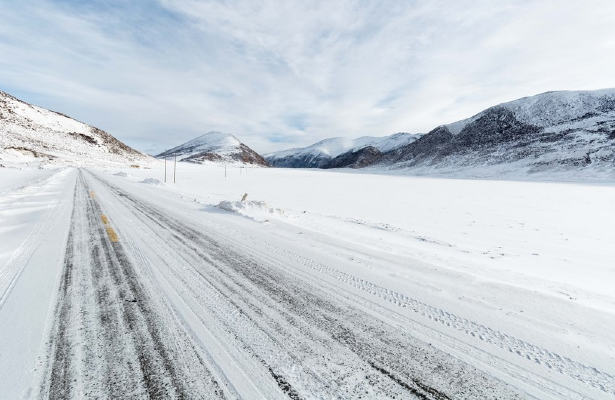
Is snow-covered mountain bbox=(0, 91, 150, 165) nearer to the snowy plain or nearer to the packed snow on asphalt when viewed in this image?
the packed snow on asphalt

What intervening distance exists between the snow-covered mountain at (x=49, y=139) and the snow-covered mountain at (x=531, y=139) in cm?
11191

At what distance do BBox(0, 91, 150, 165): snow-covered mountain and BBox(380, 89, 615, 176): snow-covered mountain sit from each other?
112 metres

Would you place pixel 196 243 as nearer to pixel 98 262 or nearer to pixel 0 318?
pixel 98 262

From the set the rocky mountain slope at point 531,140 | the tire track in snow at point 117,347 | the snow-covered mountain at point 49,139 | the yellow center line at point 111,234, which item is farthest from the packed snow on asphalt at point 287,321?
the snow-covered mountain at point 49,139

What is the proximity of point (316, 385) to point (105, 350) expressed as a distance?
202 cm

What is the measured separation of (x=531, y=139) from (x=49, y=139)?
154411 mm

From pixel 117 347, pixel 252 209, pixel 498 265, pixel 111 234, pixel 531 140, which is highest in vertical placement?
pixel 531 140

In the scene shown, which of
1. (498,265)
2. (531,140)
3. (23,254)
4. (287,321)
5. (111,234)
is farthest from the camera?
(531,140)

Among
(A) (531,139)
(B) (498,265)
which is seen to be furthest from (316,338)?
(A) (531,139)

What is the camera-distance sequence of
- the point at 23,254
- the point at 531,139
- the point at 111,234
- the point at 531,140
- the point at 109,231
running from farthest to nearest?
the point at 531,139
the point at 531,140
the point at 109,231
the point at 111,234
the point at 23,254

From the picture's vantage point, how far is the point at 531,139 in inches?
3290

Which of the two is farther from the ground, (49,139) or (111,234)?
(49,139)

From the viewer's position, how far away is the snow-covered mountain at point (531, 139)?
6031cm

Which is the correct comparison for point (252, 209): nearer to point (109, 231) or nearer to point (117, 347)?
point (109, 231)
